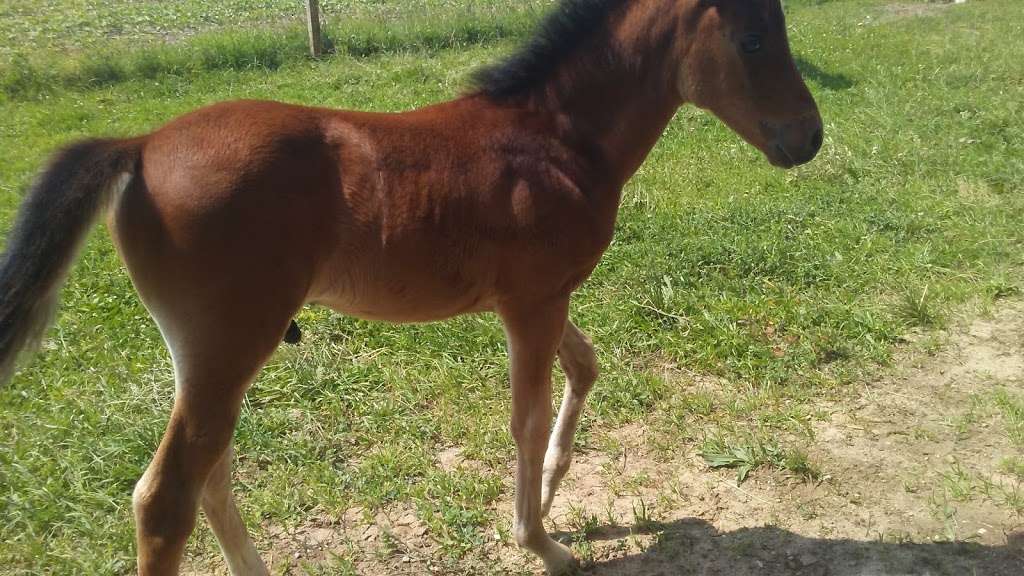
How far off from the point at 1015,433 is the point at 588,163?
236 centimetres

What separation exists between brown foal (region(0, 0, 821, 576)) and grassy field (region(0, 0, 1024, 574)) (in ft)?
2.22

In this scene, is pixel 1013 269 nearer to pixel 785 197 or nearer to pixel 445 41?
pixel 785 197

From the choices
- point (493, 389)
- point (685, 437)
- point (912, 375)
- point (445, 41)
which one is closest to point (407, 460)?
point (493, 389)

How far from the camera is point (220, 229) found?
2031 millimetres

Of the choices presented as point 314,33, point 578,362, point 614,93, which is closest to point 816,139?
point 614,93

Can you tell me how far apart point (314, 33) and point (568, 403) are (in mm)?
8696

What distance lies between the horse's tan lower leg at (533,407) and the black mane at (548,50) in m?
0.78

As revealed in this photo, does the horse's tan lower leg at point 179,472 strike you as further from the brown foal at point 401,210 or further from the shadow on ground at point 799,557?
the shadow on ground at point 799,557

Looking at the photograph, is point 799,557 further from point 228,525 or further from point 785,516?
point 228,525

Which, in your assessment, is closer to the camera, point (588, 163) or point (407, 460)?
point (588, 163)

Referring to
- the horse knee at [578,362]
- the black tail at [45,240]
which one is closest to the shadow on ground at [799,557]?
the horse knee at [578,362]

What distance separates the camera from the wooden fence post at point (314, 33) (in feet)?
33.4

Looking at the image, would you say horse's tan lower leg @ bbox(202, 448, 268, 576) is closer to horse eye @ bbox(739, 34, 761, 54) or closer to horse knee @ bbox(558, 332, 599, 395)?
horse knee @ bbox(558, 332, 599, 395)

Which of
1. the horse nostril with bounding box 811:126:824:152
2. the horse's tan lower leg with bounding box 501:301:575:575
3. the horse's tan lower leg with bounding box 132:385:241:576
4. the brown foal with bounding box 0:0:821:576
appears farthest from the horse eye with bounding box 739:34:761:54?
the horse's tan lower leg with bounding box 132:385:241:576
